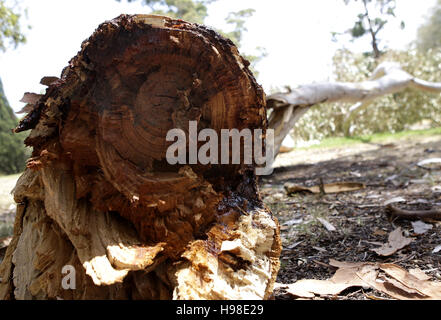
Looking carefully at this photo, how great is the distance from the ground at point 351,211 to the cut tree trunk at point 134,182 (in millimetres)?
407

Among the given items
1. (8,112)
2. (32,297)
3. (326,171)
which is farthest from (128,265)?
(8,112)

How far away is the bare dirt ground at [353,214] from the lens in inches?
69.5

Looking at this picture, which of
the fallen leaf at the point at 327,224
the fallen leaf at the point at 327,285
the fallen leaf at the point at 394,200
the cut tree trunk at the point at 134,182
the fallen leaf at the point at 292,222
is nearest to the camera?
the cut tree trunk at the point at 134,182

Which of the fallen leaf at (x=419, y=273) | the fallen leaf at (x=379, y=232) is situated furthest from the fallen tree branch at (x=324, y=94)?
the fallen leaf at (x=419, y=273)

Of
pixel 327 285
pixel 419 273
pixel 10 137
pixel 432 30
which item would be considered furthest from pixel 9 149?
pixel 432 30

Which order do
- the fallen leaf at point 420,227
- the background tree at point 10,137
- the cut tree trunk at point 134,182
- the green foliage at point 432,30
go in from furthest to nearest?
the green foliage at point 432,30
the background tree at point 10,137
the fallen leaf at point 420,227
the cut tree trunk at point 134,182

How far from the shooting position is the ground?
178 cm

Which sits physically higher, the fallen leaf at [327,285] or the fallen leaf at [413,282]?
the fallen leaf at [413,282]

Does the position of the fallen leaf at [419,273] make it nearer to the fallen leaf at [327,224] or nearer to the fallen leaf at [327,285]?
the fallen leaf at [327,285]

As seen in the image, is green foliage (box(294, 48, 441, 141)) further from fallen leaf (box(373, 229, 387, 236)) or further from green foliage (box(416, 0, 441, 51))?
green foliage (box(416, 0, 441, 51))

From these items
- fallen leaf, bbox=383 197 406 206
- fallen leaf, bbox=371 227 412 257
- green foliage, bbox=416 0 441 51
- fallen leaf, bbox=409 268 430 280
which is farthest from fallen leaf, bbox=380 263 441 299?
green foliage, bbox=416 0 441 51

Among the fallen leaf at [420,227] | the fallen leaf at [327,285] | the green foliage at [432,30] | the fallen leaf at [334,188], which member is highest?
the green foliage at [432,30]

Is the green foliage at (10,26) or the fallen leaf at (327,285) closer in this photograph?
the fallen leaf at (327,285)

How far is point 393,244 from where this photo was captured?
1931mm
